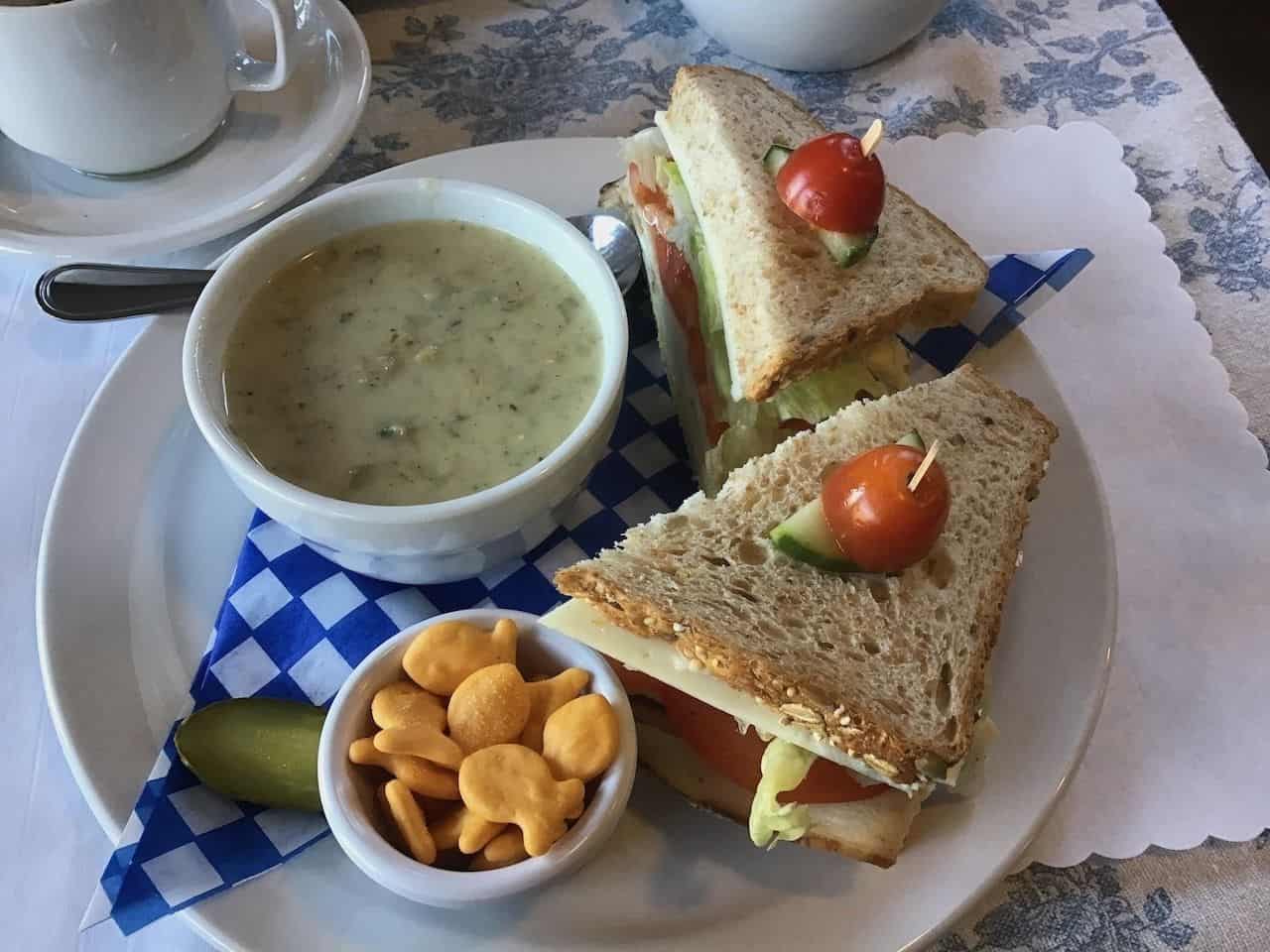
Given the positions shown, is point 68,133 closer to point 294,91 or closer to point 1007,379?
point 294,91

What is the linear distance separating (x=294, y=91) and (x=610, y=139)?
0.69m

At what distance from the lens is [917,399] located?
1518 millimetres

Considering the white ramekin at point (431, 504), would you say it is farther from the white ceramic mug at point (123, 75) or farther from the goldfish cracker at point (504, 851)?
the white ceramic mug at point (123, 75)

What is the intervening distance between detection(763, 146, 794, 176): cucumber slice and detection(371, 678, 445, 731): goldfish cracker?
100cm

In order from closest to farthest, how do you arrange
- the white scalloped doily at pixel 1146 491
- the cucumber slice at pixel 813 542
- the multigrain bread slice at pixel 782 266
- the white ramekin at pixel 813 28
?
1. the cucumber slice at pixel 813 542
2. the white scalloped doily at pixel 1146 491
3. the multigrain bread slice at pixel 782 266
4. the white ramekin at pixel 813 28

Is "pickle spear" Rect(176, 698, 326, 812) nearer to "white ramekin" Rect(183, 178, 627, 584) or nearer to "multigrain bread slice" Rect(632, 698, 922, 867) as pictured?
"white ramekin" Rect(183, 178, 627, 584)

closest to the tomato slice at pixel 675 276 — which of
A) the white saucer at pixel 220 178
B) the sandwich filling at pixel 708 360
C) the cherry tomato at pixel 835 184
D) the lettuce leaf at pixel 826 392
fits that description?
the sandwich filling at pixel 708 360

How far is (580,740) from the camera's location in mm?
1132

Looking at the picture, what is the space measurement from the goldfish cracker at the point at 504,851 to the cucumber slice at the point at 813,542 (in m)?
0.47

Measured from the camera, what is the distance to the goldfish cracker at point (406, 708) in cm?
115

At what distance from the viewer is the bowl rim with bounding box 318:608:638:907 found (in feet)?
3.53

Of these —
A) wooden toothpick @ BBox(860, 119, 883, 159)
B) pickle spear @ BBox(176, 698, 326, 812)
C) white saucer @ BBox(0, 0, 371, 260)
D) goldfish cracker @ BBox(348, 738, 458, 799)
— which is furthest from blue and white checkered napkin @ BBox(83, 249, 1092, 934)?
white saucer @ BBox(0, 0, 371, 260)

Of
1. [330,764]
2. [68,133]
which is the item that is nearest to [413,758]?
[330,764]

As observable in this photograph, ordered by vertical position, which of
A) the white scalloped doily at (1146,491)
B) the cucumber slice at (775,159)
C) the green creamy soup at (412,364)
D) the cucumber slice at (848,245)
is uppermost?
the cucumber slice at (775,159)
